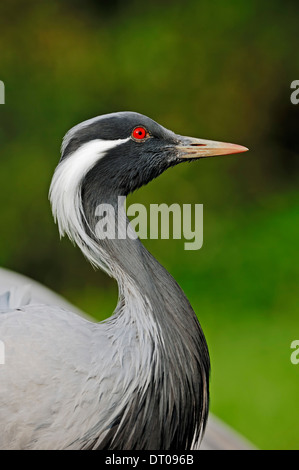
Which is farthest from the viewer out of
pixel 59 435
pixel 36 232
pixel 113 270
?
pixel 36 232

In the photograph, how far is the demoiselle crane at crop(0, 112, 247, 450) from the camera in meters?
1.16

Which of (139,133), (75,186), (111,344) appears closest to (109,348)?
Result: (111,344)

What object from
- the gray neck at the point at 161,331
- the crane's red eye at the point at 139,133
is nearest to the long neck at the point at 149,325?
the gray neck at the point at 161,331

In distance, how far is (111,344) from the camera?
3.94 ft

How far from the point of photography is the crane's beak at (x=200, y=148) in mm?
1296

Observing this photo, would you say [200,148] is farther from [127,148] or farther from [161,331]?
[161,331]

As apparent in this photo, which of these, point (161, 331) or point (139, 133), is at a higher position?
point (139, 133)

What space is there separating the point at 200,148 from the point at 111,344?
431mm

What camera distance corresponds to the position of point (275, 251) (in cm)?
331

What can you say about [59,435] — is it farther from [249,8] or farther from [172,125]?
[249,8]

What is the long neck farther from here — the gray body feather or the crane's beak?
the crane's beak

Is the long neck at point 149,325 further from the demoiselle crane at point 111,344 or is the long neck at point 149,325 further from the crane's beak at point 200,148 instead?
the crane's beak at point 200,148
